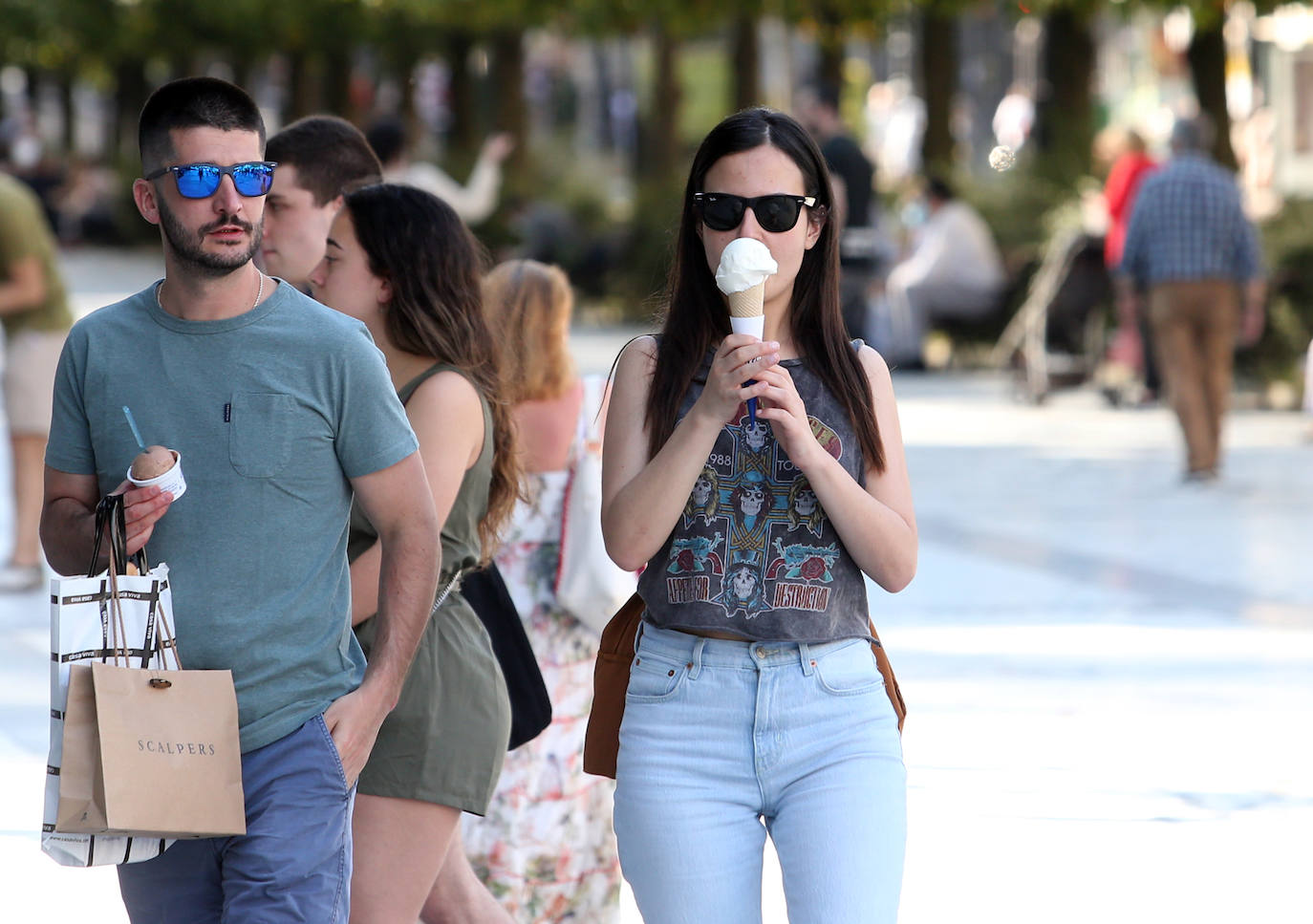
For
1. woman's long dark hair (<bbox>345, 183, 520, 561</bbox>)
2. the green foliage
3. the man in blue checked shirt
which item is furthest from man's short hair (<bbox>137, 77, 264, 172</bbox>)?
the green foliage

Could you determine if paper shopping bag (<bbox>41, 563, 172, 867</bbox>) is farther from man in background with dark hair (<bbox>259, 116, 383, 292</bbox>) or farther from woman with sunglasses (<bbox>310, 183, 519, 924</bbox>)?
man in background with dark hair (<bbox>259, 116, 383, 292</bbox>)

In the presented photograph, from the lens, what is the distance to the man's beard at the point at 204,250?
9.86 feet

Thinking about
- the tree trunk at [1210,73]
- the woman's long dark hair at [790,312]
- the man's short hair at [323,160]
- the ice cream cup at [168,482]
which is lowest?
the ice cream cup at [168,482]

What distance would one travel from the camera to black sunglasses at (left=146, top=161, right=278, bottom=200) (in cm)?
301

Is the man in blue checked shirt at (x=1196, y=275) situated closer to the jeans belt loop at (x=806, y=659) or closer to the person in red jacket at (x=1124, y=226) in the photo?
the person in red jacket at (x=1124, y=226)

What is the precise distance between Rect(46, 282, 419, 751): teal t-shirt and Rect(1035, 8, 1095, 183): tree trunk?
1663 centimetres

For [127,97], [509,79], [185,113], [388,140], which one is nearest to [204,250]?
[185,113]

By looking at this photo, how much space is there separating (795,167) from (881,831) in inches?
40.0

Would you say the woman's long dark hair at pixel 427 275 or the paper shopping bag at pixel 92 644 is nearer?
the paper shopping bag at pixel 92 644

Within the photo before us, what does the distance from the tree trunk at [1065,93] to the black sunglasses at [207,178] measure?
656 inches

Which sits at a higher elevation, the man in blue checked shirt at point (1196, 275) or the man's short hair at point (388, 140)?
the man's short hair at point (388, 140)

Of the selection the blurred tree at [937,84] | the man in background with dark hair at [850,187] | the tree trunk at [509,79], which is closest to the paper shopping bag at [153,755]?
the man in background with dark hair at [850,187]

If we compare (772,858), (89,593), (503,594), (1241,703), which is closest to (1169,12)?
(1241,703)

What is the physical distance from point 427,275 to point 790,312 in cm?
80
